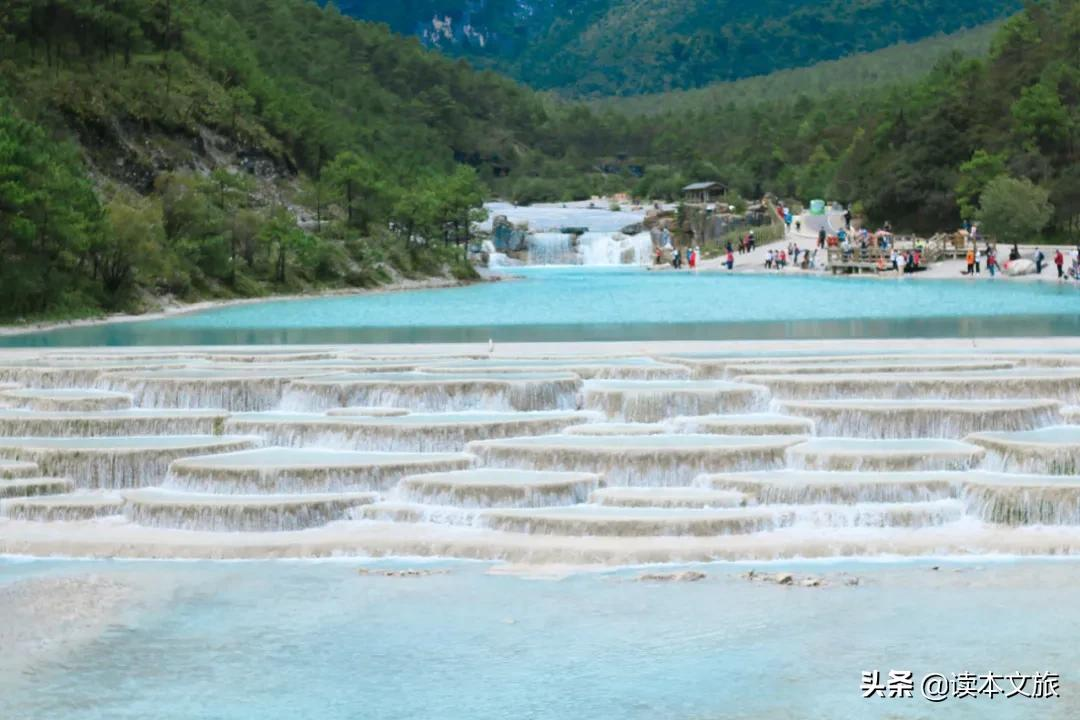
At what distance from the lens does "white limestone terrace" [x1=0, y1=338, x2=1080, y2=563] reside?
18203 millimetres

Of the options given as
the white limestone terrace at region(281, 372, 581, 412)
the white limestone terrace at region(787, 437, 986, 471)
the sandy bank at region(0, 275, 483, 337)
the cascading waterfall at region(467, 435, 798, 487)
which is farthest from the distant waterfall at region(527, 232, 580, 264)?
the white limestone terrace at region(787, 437, 986, 471)

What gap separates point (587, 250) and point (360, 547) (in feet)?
296

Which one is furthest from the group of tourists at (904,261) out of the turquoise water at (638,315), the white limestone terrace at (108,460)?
the white limestone terrace at (108,460)

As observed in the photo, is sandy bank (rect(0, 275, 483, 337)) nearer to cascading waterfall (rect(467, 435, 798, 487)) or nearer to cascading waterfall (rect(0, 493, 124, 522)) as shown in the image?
cascading waterfall (rect(0, 493, 124, 522))

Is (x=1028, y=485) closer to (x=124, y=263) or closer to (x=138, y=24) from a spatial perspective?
(x=124, y=263)

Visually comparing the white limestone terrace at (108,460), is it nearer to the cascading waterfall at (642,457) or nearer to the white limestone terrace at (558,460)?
the white limestone terrace at (558,460)

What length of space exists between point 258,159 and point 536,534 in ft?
217

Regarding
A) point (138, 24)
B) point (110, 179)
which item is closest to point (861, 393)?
point (110, 179)

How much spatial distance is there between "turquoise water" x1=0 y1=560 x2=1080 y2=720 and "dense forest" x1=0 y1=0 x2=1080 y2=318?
94.1 feet

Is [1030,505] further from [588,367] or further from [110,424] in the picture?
[110,424]

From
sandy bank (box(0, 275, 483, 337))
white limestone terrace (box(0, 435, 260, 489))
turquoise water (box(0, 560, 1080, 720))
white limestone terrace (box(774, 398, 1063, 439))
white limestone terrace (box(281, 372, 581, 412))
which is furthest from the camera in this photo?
sandy bank (box(0, 275, 483, 337))

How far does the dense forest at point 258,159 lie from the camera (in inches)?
1966

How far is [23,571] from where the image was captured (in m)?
17.8

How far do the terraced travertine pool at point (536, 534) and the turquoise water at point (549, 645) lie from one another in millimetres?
40
